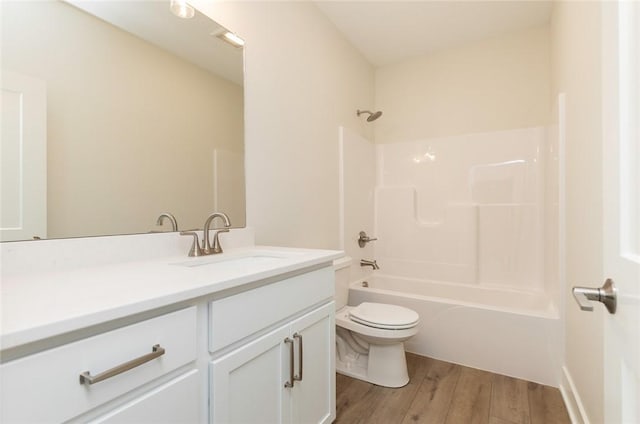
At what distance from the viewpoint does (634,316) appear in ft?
1.52

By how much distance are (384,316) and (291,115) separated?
54.9 inches

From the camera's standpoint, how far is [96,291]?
0.68 m

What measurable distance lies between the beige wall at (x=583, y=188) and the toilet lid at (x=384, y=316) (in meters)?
0.78

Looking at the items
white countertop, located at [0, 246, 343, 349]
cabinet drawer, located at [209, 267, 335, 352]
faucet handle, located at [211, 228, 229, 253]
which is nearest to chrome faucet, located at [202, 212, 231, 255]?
faucet handle, located at [211, 228, 229, 253]

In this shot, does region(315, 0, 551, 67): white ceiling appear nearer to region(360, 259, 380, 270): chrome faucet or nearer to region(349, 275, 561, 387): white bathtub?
region(360, 259, 380, 270): chrome faucet

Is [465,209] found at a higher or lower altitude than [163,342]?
higher

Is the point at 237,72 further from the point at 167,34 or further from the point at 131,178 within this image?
the point at 131,178

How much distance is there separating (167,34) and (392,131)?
7.34 feet

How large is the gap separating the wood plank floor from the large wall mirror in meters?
1.18

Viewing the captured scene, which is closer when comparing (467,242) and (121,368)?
(121,368)

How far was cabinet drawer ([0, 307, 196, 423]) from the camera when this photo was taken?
470mm

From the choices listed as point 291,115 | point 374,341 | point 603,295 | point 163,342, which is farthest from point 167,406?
point 291,115

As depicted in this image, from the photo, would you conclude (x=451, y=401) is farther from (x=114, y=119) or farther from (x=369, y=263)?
(x=114, y=119)

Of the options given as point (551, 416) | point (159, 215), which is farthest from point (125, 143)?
point (551, 416)
